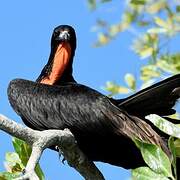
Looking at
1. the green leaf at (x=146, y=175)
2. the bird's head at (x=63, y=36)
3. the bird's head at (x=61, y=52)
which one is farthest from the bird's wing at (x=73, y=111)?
the green leaf at (x=146, y=175)

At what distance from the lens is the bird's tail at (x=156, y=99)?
3.66 m

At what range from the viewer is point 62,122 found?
4246mm

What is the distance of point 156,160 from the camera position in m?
2.15

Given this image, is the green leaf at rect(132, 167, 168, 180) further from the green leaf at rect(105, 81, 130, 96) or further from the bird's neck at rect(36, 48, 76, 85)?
the bird's neck at rect(36, 48, 76, 85)

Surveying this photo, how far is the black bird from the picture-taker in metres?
3.84

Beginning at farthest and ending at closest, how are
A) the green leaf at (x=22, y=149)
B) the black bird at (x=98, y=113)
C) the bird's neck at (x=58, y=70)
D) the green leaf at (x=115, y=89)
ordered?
the bird's neck at (x=58, y=70), the green leaf at (x=115, y=89), the black bird at (x=98, y=113), the green leaf at (x=22, y=149)

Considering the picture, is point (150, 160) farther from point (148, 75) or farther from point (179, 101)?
point (148, 75)

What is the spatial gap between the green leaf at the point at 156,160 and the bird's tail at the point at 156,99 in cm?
141

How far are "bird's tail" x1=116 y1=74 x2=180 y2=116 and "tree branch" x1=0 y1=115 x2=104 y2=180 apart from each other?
1.63 ft

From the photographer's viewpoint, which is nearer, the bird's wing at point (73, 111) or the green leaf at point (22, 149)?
the green leaf at point (22, 149)

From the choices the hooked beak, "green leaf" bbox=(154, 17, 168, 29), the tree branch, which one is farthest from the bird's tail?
the hooked beak

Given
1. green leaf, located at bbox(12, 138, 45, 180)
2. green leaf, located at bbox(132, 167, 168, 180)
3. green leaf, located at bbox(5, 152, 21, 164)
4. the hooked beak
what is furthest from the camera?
the hooked beak

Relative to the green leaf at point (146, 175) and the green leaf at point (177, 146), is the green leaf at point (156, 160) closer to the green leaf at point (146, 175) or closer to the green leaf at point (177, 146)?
the green leaf at point (146, 175)

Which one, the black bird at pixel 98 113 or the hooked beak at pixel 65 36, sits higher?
the hooked beak at pixel 65 36
